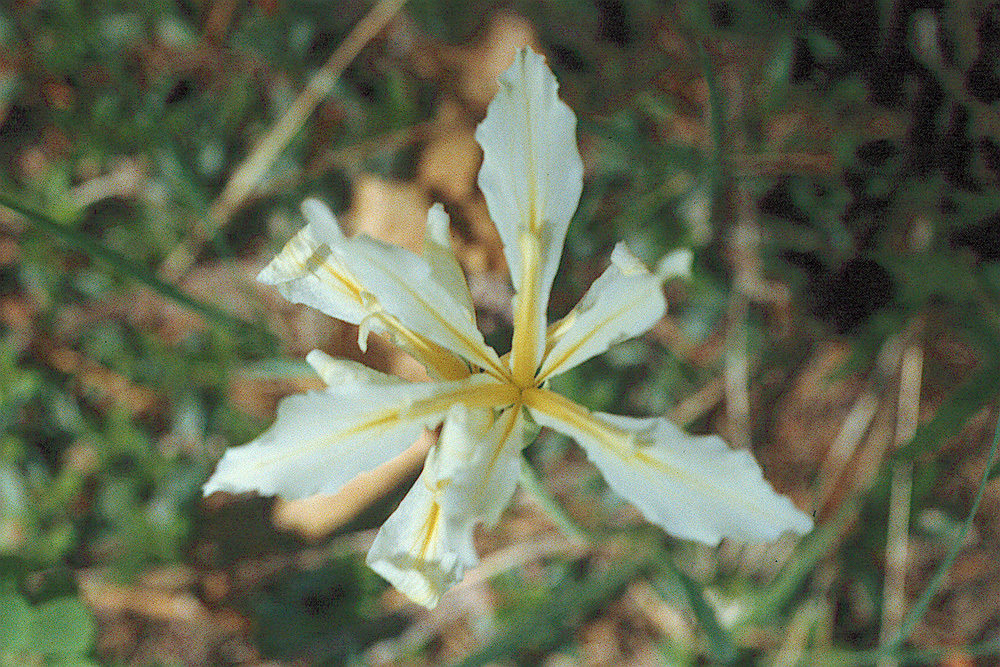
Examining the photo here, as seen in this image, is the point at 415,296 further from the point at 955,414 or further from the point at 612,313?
the point at 955,414

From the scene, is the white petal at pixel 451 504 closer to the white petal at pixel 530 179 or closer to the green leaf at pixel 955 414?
the white petal at pixel 530 179

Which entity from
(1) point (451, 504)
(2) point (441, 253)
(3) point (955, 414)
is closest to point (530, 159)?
(2) point (441, 253)

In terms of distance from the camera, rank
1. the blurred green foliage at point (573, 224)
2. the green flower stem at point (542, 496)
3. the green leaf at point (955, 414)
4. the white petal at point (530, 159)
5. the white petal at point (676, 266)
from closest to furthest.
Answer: the white petal at point (676, 266) → the white petal at point (530, 159) → the green flower stem at point (542, 496) → the green leaf at point (955, 414) → the blurred green foliage at point (573, 224)

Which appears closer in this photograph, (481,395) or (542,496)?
(481,395)

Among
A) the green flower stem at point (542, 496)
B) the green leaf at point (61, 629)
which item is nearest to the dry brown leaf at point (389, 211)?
the green flower stem at point (542, 496)

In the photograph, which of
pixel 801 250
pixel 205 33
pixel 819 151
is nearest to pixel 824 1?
pixel 819 151

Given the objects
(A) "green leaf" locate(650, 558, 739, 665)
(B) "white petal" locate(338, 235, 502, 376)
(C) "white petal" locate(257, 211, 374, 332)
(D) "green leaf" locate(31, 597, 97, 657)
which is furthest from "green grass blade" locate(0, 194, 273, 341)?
(A) "green leaf" locate(650, 558, 739, 665)
